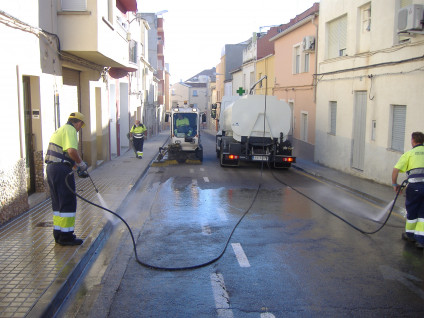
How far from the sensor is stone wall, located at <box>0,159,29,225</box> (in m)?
7.93

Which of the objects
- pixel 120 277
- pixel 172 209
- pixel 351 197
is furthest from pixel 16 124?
pixel 351 197

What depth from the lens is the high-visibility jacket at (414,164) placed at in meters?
7.23

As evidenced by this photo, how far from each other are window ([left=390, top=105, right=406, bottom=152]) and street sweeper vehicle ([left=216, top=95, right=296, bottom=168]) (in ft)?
14.7

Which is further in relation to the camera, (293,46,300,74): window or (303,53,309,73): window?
(293,46,300,74): window

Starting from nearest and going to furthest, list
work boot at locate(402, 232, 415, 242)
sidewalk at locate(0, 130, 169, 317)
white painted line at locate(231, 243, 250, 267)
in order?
sidewalk at locate(0, 130, 169, 317) < white painted line at locate(231, 243, 250, 267) < work boot at locate(402, 232, 415, 242)

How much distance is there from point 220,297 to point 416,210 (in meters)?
3.93

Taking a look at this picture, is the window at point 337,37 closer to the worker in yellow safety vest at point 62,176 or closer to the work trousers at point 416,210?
the work trousers at point 416,210

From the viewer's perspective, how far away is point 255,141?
17344 millimetres

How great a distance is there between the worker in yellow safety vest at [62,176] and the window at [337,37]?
528 inches

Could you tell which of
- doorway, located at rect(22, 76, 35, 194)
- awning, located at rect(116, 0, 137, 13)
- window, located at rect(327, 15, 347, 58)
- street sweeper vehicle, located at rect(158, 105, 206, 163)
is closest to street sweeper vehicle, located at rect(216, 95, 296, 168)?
window, located at rect(327, 15, 347, 58)

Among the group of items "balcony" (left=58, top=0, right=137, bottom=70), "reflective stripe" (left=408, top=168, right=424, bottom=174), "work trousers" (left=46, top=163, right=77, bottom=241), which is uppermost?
"balcony" (left=58, top=0, right=137, bottom=70)

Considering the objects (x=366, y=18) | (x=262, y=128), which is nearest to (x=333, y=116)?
(x=262, y=128)

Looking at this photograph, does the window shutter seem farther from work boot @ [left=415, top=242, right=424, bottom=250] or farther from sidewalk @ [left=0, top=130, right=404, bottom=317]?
work boot @ [left=415, top=242, right=424, bottom=250]

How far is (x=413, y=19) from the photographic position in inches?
444
